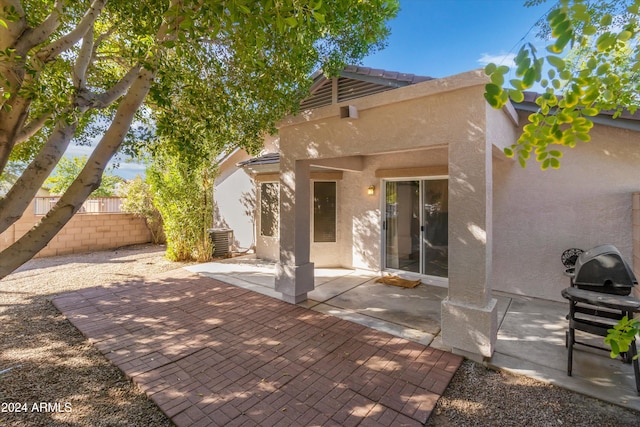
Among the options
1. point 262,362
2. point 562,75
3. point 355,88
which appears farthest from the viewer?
point 355,88

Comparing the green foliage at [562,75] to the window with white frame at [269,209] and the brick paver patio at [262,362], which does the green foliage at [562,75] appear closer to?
the brick paver patio at [262,362]

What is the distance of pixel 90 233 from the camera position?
13.7 metres

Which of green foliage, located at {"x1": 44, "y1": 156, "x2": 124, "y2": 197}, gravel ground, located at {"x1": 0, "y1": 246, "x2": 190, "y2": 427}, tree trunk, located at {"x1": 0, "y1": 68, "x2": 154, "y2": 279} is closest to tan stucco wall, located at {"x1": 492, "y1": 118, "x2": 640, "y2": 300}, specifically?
tree trunk, located at {"x1": 0, "y1": 68, "x2": 154, "y2": 279}

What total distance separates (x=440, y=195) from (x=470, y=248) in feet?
13.7

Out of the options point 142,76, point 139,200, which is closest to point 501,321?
point 142,76

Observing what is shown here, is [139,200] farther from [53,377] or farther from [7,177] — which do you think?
[7,177]

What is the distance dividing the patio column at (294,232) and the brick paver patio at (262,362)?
538 millimetres

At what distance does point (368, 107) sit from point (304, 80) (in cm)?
277

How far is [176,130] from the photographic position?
520cm

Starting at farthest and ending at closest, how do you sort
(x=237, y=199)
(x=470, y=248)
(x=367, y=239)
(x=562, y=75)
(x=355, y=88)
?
(x=237, y=199)
(x=355, y=88)
(x=367, y=239)
(x=470, y=248)
(x=562, y=75)

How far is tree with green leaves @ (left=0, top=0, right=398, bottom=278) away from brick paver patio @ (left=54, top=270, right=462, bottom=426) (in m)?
2.50

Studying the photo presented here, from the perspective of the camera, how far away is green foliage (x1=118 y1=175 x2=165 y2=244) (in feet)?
48.0

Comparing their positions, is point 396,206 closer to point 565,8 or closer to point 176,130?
point 176,130

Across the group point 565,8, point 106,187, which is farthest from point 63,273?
point 106,187
